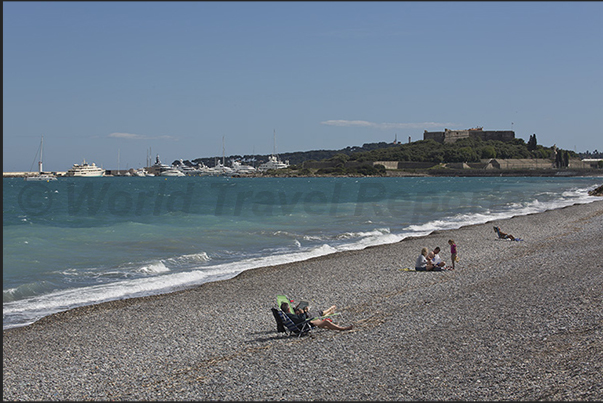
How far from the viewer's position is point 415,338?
9805mm

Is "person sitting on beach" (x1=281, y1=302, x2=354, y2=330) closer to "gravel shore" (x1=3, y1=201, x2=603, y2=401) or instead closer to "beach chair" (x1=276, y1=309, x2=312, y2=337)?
"beach chair" (x1=276, y1=309, x2=312, y2=337)

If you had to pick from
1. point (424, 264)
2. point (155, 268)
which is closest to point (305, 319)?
point (424, 264)

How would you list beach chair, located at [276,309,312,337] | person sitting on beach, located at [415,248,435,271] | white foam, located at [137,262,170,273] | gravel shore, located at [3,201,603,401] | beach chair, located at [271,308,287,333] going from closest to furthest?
1. gravel shore, located at [3,201,603,401]
2. beach chair, located at [276,309,312,337]
3. beach chair, located at [271,308,287,333]
4. person sitting on beach, located at [415,248,435,271]
5. white foam, located at [137,262,170,273]

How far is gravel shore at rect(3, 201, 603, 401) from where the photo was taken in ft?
25.1

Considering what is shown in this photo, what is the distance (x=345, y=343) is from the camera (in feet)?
31.8

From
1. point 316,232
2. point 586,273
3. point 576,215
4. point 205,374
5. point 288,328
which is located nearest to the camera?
point 205,374

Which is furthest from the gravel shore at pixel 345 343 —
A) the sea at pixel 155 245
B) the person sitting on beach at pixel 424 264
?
the sea at pixel 155 245

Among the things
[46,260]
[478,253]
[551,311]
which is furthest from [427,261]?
[46,260]

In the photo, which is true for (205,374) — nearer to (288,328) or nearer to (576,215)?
(288,328)

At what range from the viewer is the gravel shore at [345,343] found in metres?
7.64

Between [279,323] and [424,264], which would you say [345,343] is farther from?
[424,264]

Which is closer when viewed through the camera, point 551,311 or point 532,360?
point 532,360

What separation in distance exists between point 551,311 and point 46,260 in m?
17.7

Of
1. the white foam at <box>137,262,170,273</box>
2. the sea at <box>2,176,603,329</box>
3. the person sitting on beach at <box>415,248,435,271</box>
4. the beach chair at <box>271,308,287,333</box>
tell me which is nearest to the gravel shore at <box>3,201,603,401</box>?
the beach chair at <box>271,308,287,333</box>
